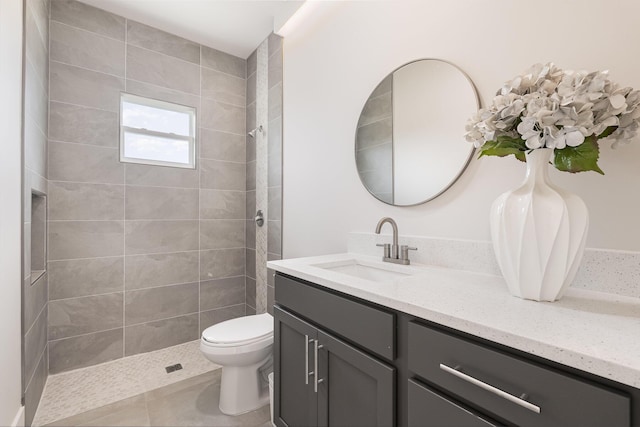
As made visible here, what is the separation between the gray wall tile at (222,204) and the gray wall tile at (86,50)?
123 centimetres

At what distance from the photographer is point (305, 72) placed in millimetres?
2176

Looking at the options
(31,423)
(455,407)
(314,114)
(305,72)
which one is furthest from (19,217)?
(455,407)

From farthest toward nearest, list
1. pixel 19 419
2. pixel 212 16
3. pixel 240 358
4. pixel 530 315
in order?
1. pixel 212 16
2. pixel 240 358
3. pixel 19 419
4. pixel 530 315

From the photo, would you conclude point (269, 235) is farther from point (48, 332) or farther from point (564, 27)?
point (564, 27)

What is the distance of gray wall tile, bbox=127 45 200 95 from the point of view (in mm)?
2477

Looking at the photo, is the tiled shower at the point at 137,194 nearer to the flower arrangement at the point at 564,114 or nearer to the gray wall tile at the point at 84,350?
the gray wall tile at the point at 84,350

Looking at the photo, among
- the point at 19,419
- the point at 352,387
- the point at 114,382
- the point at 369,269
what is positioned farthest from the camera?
the point at 114,382

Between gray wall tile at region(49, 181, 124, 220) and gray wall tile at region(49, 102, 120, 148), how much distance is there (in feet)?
1.16

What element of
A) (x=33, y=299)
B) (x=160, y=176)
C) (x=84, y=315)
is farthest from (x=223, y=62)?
(x=84, y=315)

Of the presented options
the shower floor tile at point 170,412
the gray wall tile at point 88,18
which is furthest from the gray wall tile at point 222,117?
the shower floor tile at point 170,412

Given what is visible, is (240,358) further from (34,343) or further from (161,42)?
(161,42)

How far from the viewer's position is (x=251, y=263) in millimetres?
2918

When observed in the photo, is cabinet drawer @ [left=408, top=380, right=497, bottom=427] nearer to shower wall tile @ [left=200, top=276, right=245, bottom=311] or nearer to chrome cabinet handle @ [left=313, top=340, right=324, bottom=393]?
chrome cabinet handle @ [left=313, top=340, right=324, bottom=393]

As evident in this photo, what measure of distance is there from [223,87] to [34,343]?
2507mm
